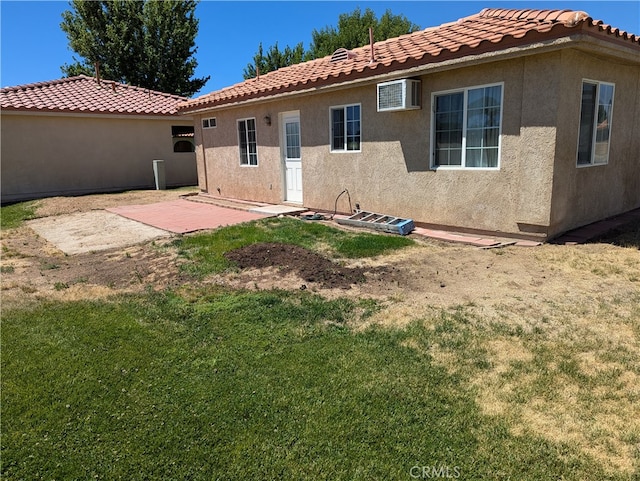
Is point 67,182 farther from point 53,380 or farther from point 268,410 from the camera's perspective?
point 268,410

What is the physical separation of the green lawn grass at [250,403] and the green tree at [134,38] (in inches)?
1158

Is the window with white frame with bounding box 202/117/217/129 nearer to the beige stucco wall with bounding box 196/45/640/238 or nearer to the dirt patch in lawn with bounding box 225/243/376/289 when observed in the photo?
the beige stucco wall with bounding box 196/45/640/238

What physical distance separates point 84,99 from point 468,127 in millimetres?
16403

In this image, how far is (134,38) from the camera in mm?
29656

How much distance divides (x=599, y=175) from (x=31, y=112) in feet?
57.8

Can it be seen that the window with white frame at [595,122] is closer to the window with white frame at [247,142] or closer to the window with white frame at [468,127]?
the window with white frame at [468,127]

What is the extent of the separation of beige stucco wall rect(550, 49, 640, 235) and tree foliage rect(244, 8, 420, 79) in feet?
99.7

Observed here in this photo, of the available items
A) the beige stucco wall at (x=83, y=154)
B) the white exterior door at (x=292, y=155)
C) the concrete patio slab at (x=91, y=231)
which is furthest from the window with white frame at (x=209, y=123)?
the beige stucco wall at (x=83, y=154)

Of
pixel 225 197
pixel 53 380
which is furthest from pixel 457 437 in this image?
pixel 225 197

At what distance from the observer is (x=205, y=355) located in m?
3.90

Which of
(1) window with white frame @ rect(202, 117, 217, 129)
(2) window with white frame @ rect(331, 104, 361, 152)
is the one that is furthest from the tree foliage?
(2) window with white frame @ rect(331, 104, 361, 152)

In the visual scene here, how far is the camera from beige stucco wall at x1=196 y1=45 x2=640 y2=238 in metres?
6.95

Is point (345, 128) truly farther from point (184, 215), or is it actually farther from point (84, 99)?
point (84, 99)

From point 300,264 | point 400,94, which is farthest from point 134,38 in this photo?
point 300,264
